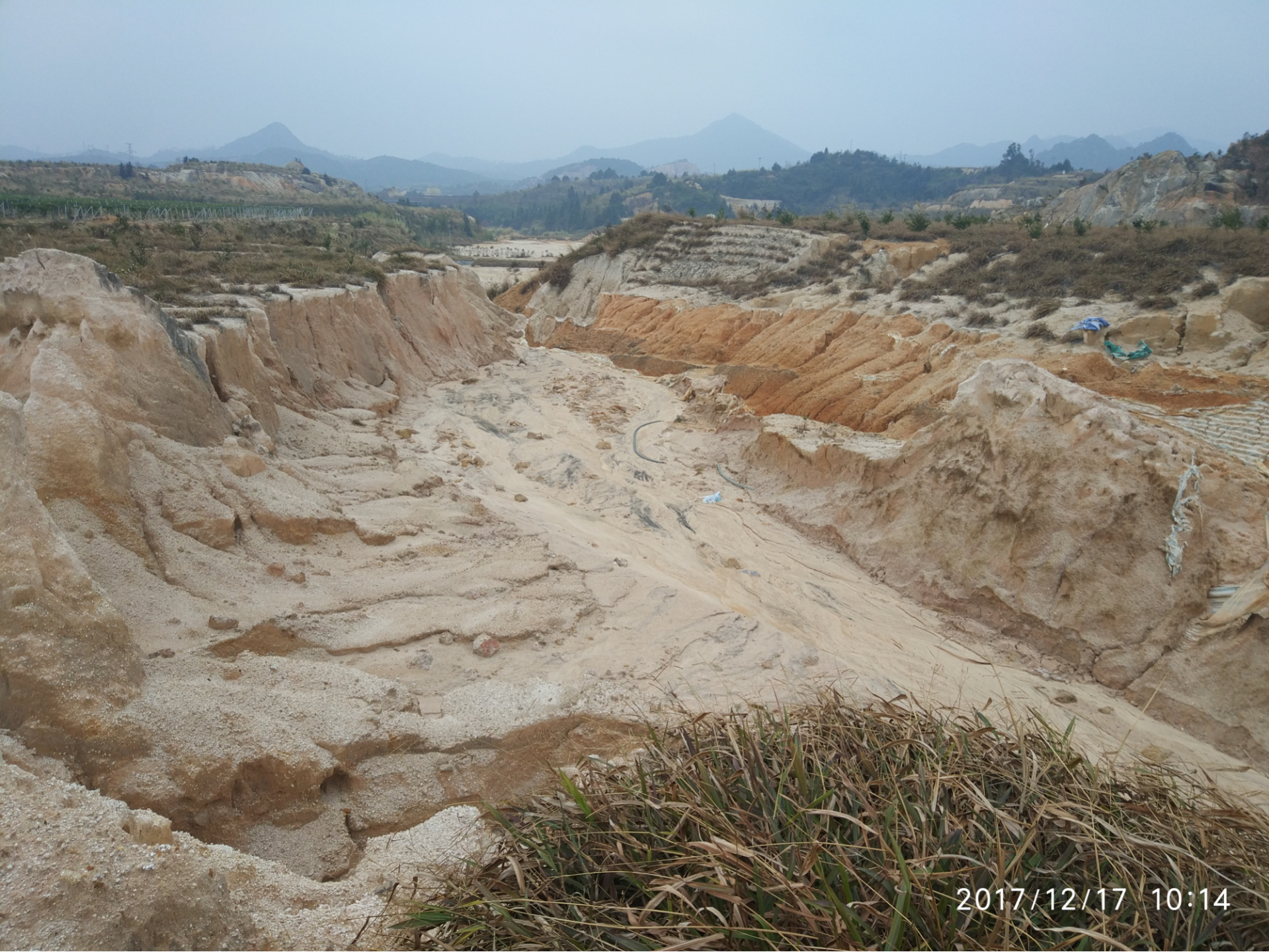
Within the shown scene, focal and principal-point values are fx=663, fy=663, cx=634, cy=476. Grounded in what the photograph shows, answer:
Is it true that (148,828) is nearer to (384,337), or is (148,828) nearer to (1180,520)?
(1180,520)

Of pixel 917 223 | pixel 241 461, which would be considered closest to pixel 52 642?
pixel 241 461

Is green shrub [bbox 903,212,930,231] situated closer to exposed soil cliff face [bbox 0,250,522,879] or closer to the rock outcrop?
exposed soil cliff face [bbox 0,250,522,879]

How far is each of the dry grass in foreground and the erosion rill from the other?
0.21m

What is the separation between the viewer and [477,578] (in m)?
7.30

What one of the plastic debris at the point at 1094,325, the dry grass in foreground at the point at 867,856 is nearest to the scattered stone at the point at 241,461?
the dry grass in foreground at the point at 867,856

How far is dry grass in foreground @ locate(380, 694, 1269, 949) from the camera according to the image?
1721 millimetres

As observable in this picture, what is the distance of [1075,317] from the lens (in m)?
14.0

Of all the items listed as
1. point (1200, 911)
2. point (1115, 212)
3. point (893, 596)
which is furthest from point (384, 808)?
point (1115, 212)

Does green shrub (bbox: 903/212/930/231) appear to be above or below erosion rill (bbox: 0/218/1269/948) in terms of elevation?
above

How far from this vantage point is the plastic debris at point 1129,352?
39.7 feet

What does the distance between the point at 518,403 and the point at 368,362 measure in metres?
3.61
